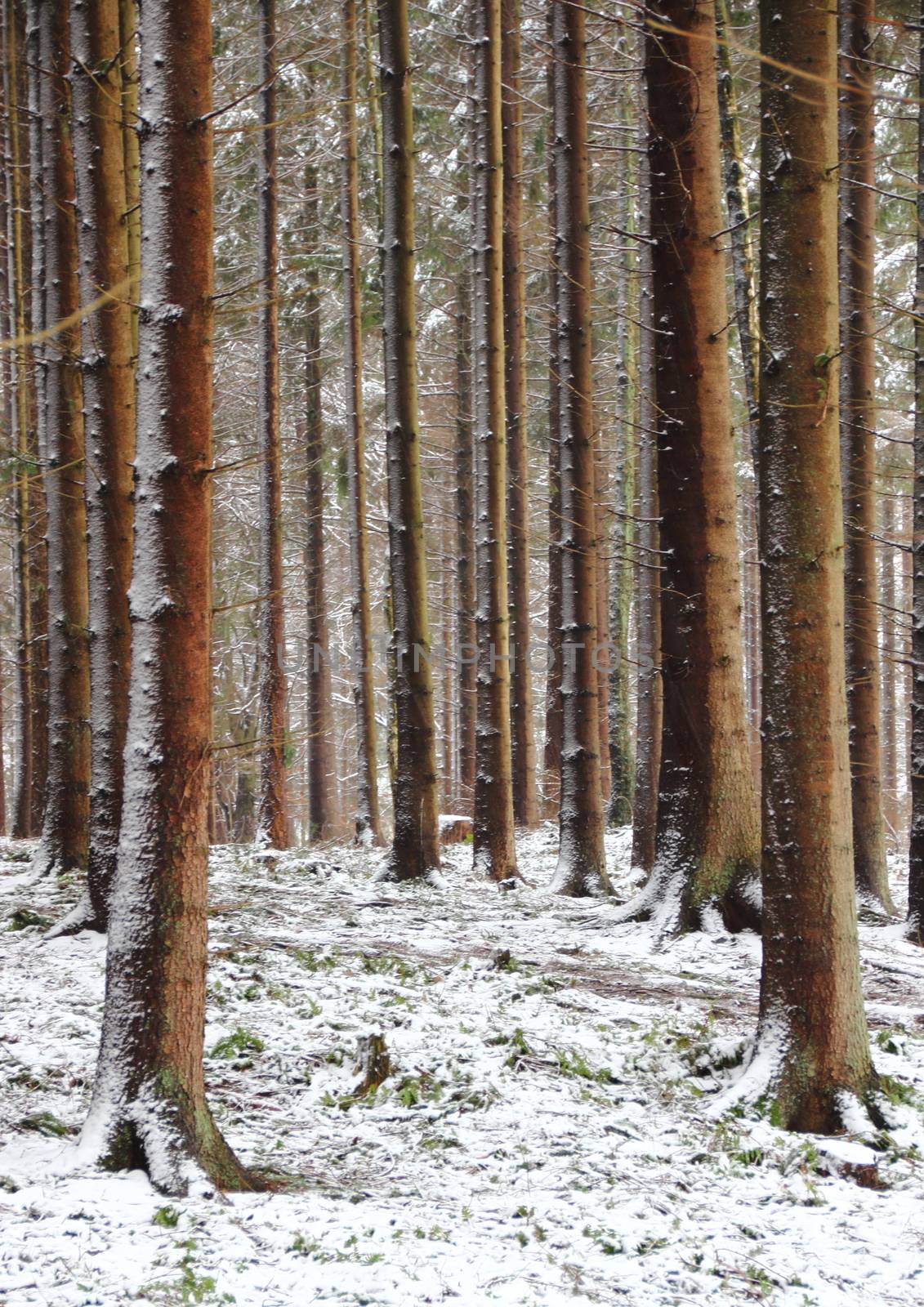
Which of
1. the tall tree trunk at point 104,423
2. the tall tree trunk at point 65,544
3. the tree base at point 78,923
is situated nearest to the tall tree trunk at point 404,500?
the tall tree trunk at point 65,544

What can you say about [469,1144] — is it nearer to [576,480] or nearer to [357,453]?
[576,480]

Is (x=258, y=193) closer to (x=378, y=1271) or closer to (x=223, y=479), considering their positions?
(x=223, y=479)

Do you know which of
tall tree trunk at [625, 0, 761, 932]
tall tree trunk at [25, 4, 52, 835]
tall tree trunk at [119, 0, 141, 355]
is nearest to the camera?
tall tree trunk at [119, 0, 141, 355]

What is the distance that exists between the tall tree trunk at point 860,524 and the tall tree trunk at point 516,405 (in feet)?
18.1

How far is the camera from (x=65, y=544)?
9.84m

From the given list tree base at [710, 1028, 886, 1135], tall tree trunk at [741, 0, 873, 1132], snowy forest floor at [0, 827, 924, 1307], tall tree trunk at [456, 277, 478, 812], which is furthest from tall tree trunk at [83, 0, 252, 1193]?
tall tree trunk at [456, 277, 478, 812]

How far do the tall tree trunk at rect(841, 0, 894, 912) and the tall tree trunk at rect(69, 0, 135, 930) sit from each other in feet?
24.1

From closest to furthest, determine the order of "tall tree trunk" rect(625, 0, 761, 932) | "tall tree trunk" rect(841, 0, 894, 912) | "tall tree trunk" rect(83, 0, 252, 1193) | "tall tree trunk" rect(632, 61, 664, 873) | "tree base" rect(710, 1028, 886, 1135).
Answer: "tall tree trunk" rect(83, 0, 252, 1193) < "tree base" rect(710, 1028, 886, 1135) < "tall tree trunk" rect(625, 0, 761, 932) < "tall tree trunk" rect(841, 0, 894, 912) < "tall tree trunk" rect(632, 61, 664, 873)

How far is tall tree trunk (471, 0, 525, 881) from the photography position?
12.2 m

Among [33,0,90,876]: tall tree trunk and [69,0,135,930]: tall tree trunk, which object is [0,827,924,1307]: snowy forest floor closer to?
[69,0,135,930]: tall tree trunk

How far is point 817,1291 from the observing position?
3.71 metres

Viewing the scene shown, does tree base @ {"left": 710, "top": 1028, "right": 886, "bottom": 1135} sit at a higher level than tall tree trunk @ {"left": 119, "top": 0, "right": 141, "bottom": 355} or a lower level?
lower

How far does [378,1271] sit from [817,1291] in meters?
1.57

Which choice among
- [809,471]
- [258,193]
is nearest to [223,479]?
[258,193]
